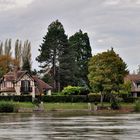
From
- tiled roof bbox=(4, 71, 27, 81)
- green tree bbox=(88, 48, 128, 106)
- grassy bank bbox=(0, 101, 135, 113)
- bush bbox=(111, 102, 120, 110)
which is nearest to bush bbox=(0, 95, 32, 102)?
Answer: grassy bank bbox=(0, 101, 135, 113)

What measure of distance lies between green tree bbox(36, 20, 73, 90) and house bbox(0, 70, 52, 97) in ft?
42.3

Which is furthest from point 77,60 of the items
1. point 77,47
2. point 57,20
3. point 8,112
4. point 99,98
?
point 8,112

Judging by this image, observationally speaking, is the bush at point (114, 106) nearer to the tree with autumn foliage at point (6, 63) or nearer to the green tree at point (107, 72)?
the green tree at point (107, 72)

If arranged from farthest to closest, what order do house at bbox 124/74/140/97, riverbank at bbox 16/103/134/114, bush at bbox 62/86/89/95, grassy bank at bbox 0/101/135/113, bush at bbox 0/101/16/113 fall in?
house at bbox 124/74/140/97, bush at bbox 62/86/89/95, riverbank at bbox 16/103/134/114, grassy bank at bbox 0/101/135/113, bush at bbox 0/101/16/113

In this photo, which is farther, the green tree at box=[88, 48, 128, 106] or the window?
the window

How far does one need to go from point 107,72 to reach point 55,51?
1530 inches

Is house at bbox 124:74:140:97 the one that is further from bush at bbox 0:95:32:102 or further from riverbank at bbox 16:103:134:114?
bush at bbox 0:95:32:102

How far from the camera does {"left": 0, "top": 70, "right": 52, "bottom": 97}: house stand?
136863 mm

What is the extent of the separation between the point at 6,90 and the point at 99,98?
24416 millimetres

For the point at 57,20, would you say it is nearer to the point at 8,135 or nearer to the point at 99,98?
the point at 99,98

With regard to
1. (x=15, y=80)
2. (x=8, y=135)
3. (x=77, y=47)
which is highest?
(x=77, y=47)

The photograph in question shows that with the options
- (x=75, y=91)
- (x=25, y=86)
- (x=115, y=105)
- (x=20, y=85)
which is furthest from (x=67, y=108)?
(x=20, y=85)

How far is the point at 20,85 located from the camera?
450 feet

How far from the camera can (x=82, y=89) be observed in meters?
133
